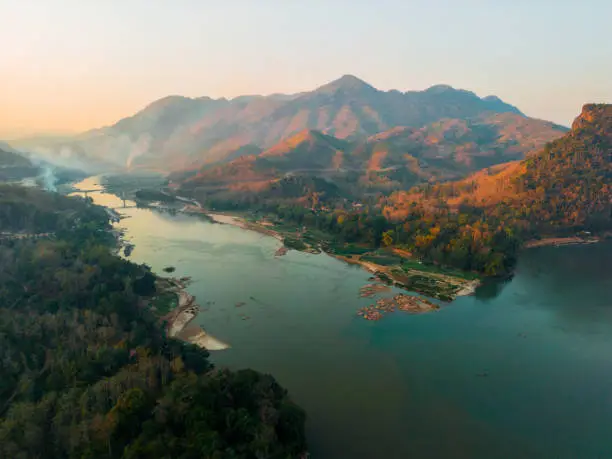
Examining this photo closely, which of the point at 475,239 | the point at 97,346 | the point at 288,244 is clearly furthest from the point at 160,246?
the point at 475,239

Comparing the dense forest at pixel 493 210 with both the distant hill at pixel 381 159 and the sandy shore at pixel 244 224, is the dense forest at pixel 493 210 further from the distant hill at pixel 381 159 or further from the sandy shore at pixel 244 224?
the distant hill at pixel 381 159

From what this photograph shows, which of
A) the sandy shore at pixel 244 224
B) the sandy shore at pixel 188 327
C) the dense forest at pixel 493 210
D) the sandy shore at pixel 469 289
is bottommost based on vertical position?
the sandy shore at pixel 188 327

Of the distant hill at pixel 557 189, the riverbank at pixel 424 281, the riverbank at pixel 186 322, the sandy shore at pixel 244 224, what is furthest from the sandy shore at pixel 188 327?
the distant hill at pixel 557 189

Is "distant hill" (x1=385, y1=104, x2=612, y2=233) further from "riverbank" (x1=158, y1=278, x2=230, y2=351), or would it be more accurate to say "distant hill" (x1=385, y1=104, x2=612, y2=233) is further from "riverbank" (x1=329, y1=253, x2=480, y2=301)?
"riverbank" (x1=158, y1=278, x2=230, y2=351)

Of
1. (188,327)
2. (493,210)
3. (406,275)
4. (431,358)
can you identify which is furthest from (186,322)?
(493,210)

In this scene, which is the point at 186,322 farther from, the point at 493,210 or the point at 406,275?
the point at 493,210
